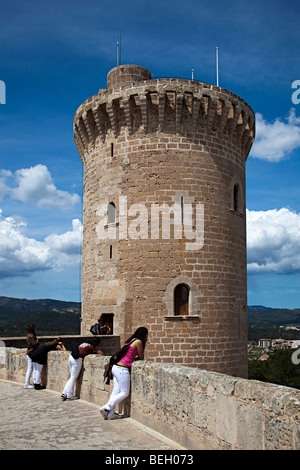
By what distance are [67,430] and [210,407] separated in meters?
2.05

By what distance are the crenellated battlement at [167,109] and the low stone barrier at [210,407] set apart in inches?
342

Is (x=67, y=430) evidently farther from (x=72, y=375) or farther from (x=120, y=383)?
(x=72, y=375)

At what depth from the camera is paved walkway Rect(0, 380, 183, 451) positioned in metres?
5.32

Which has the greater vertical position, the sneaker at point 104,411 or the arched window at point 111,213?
the arched window at point 111,213

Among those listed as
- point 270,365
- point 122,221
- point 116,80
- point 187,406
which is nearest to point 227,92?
point 116,80

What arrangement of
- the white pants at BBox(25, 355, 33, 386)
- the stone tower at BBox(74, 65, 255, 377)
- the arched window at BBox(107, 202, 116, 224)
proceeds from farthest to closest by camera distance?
1. the arched window at BBox(107, 202, 116, 224)
2. the stone tower at BBox(74, 65, 255, 377)
3. the white pants at BBox(25, 355, 33, 386)

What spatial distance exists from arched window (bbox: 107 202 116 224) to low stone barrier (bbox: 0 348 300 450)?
7633 mm

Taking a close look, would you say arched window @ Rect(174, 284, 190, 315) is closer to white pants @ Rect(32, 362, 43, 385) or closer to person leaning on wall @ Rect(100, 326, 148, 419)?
white pants @ Rect(32, 362, 43, 385)

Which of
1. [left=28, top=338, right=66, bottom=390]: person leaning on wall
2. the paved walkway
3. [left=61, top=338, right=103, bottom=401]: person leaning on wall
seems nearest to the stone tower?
[left=28, top=338, right=66, bottom=390]: person leaning on wall

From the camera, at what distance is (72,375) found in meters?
7.98

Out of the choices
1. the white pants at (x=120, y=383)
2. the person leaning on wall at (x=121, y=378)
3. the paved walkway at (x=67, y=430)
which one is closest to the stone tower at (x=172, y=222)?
the paved walkway at (x=67, y=430)

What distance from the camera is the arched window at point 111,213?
48.5ft

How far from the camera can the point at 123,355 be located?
22.0 ft

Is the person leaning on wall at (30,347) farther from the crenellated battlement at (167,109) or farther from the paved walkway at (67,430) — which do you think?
the crenellated battlement at (167,109)
